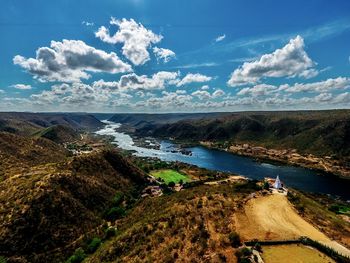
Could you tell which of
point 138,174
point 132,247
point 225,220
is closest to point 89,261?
point 132,247

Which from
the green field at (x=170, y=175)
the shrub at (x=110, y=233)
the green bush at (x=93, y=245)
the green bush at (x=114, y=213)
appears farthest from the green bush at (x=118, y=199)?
the green field at (x=170, y=175)

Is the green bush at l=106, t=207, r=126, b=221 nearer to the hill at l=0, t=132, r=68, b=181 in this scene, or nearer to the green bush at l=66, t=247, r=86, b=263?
the green bush at l=66, t=247, r=86, b=263

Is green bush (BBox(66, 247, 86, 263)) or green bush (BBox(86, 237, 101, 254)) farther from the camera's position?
green bush (BBox(86, 237, 101, 254))

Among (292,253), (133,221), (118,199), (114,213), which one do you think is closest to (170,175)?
(118,199)

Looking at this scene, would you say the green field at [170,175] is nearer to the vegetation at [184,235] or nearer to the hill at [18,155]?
the hill at [18,155]

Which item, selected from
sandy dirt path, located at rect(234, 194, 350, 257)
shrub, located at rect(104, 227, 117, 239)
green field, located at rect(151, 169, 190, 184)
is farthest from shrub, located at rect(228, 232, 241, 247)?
green field, located at rect(151, 169, 190, 184)

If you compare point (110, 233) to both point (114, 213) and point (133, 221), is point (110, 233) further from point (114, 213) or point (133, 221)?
point (114, 213)

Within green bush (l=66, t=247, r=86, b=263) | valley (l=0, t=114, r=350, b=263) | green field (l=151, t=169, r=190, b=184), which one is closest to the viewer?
valley (l=0, t=114, r=350, b=263)
